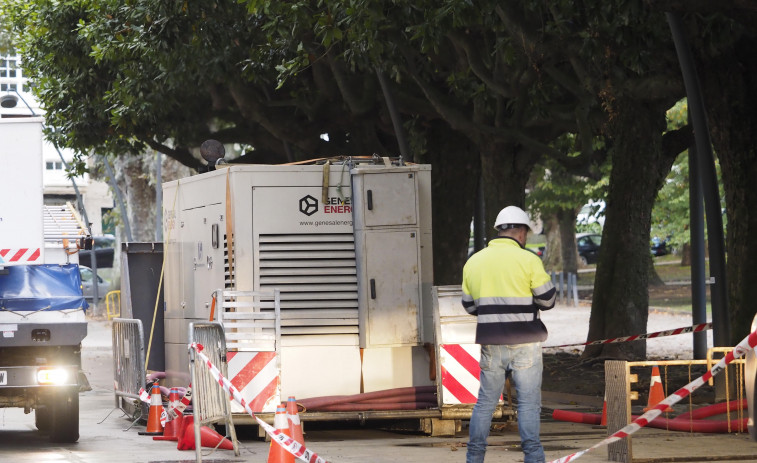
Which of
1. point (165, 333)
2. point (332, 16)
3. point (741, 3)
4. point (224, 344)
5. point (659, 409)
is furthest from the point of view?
point (332, 16)

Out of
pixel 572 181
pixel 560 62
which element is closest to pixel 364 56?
pixel 560 62

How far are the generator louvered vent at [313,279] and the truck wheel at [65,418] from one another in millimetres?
2073

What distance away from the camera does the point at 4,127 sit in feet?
38.8

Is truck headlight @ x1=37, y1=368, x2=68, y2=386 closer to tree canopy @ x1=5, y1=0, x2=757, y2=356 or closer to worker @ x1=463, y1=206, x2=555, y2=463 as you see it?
worker @ x1=463, y1=206, x2=555, y2=463

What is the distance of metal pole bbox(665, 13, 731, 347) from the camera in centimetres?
1530

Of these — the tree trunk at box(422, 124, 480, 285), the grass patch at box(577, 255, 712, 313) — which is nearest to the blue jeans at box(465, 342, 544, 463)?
the tree trunk at box(422, 124, 480, 285)

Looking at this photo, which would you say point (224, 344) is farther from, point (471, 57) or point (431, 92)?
point (431, 92)

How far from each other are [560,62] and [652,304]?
19714mm

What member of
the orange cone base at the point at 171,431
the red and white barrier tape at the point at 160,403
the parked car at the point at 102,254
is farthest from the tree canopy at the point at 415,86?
the parked car at the point at 102,254

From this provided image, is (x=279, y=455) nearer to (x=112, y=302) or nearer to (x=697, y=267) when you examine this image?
(x=697, y=267)

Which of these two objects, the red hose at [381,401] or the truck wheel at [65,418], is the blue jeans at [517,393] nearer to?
the red hose at [381,401]

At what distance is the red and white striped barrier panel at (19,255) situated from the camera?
1173 centimetres

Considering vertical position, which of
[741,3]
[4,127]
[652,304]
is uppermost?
[741,3]

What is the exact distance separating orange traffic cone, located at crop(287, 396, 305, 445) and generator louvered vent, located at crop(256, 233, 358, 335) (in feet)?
8.43
